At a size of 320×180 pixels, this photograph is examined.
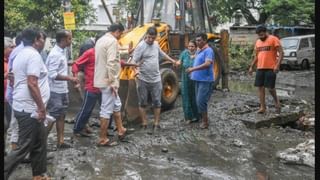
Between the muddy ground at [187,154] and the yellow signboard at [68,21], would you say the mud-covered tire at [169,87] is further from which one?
the yellow signboard at [68,21]

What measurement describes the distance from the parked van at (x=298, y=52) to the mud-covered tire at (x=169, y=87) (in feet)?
50.8

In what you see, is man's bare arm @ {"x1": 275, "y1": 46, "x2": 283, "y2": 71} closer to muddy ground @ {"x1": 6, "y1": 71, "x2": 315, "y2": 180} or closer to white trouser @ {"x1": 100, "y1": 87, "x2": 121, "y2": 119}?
muddy ground @ {"x1": 6, "y1": 71, "x2": 315, "y2": 180}

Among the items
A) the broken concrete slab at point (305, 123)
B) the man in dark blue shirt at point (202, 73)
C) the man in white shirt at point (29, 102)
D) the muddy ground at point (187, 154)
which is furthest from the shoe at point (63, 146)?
the broken concrete slab at point (305, 123)

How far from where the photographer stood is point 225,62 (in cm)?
1304

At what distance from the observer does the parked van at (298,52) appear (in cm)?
2472

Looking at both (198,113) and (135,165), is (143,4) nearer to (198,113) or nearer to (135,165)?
(198,113)

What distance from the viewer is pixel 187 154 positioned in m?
7.03

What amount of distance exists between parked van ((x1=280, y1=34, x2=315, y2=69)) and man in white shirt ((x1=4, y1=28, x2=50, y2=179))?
2105cm

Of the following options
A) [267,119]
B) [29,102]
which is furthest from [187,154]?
[29,102]

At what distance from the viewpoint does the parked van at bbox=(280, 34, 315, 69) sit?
24.7 metres

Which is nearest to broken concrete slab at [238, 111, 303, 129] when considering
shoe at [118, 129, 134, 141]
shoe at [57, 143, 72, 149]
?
shoe at [118, 129, 134, 141]

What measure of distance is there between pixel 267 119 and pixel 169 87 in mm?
2502
